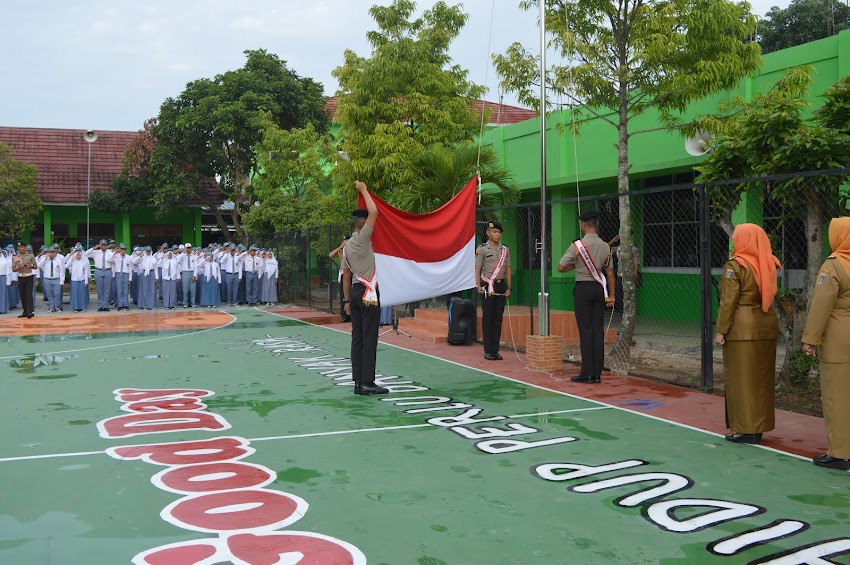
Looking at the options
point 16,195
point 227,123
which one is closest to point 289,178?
point 227,123

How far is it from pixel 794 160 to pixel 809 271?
134 cm

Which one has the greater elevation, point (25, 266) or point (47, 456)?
point (25, 266)

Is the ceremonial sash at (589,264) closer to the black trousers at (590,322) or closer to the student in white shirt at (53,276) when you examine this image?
the black trousers at (590,322)

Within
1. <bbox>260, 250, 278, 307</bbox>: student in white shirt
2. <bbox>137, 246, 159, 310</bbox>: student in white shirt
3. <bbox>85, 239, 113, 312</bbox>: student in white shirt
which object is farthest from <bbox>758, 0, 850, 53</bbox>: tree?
<bbox>85, 239, 113, 312</bbox>: student in white shirt

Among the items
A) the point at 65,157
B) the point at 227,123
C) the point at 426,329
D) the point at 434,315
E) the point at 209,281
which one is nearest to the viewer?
the point at 426,329

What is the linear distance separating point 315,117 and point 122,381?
73.5 feet

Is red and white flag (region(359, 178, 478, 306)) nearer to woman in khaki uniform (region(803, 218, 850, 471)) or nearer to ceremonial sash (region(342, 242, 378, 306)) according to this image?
ceremonial sash (region(342, 242, 378, 306))

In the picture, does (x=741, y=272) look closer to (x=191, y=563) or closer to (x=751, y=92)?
(x=191, y=563)

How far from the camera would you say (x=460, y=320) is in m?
12.8

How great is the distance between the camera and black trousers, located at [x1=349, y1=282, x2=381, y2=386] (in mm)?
8336

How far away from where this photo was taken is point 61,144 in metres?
33.5

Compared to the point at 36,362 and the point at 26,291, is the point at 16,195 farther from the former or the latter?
the point at 36,362

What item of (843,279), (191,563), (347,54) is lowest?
(191,563)

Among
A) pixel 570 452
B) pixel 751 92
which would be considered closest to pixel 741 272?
pixel 570 452
